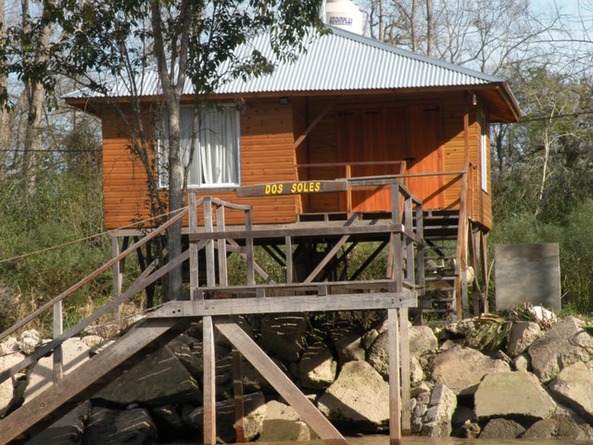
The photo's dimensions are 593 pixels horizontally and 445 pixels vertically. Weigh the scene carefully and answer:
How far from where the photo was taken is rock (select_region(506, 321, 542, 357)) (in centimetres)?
1750

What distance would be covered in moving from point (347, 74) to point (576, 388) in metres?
7.18

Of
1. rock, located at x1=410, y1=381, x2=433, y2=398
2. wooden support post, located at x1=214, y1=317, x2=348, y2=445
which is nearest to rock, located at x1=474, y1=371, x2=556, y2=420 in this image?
rock, located at x1=410, y1=381, x2=433, y2=398

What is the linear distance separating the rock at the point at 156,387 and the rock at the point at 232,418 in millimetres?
337

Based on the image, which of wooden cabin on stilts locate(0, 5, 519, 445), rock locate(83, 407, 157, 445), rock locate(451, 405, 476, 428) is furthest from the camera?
wooden cabin on stilts locate(0, 5, 519, 445)

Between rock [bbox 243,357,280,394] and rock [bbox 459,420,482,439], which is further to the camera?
rock [bbox 243,357,280,394]

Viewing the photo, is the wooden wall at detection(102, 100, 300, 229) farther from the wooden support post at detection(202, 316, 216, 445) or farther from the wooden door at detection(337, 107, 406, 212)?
the wooden support post at detection(202, 316, 216, 445)

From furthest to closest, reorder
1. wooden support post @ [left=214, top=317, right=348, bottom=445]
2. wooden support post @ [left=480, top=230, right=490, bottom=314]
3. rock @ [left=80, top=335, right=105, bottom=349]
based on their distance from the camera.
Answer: wooden support post @ [left=480, top=230, right=490, bottom=314] < rock @ [left=80, top=335, right=105, bottom=349] < wooden support post @ [left=214, top=317, right=348, bottom=445]

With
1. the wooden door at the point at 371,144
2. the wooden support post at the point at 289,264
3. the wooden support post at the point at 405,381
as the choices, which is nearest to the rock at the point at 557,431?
the wooden support post at the point at 405,381

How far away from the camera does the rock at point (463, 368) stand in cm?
1700

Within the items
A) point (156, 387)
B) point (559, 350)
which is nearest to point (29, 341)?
point (156, 387)

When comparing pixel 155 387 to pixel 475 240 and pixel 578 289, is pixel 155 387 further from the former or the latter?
pixel 578 289

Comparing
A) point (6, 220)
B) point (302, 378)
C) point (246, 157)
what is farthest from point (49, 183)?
point (302, 378)

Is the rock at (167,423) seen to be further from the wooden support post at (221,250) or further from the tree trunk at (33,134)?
the tree trunk at (33,134)

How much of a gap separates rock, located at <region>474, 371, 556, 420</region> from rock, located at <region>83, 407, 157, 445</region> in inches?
180
